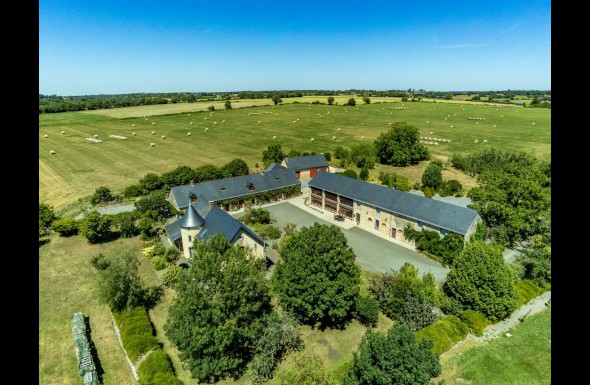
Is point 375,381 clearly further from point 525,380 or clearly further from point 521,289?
point 521,289

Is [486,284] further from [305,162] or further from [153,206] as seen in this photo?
[305,162]

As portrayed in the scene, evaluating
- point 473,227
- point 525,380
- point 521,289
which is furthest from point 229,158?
point 525,380

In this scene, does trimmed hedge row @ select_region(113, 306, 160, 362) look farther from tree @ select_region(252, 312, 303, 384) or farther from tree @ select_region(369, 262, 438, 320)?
tree @ select_region(369, 262, 438, 320)

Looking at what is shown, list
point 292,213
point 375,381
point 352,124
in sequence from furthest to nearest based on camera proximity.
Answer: point 352,124
point 292,213
point 375,381

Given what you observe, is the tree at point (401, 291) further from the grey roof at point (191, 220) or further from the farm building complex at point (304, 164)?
the farm building complex at point (304, 164)

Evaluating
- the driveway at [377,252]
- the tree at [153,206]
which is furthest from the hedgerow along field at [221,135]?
the driveway at [377,252]

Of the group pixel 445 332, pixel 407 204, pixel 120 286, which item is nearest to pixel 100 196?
pixel 120 286
